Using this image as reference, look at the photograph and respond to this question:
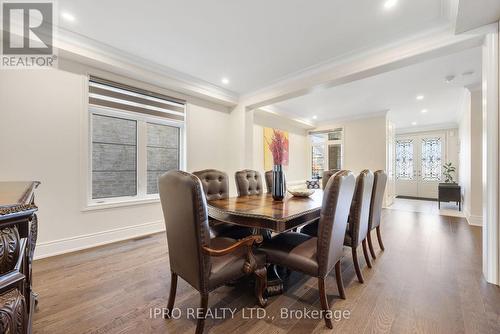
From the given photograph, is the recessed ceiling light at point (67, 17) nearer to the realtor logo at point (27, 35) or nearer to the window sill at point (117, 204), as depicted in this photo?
the realtor logo at point (27, 35)

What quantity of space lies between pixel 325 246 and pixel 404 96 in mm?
4728

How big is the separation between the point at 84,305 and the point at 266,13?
317 centimetres

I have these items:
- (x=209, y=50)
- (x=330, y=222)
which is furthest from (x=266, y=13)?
(x=330, y=222)

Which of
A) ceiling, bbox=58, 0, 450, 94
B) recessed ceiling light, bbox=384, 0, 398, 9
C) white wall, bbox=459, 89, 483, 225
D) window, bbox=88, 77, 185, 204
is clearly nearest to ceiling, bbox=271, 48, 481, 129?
white wall, bbox=459, 89, 483, 225

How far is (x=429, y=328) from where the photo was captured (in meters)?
1.48

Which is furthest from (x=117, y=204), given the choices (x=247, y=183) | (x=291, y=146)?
(x=291, y=146)

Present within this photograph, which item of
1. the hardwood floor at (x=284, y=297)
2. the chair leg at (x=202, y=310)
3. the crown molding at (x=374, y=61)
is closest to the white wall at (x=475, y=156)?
the hardwood floor at (x=284, y=297)

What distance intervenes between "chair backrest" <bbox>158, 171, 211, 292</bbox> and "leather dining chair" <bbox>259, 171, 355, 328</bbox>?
62cm

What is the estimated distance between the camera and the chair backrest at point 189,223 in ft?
4.18

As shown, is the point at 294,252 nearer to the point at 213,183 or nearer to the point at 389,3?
the point at 213,183

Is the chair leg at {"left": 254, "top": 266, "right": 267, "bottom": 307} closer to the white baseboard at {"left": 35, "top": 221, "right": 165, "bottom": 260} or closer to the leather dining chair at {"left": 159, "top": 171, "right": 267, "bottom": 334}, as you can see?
the leather dining chair at {"left": 159, "top": 171, "right": 267, "bottom": 334}

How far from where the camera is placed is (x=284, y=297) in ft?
6.04

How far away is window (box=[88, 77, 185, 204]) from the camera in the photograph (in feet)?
10.3

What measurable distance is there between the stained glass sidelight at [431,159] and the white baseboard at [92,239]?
8.88 metres
